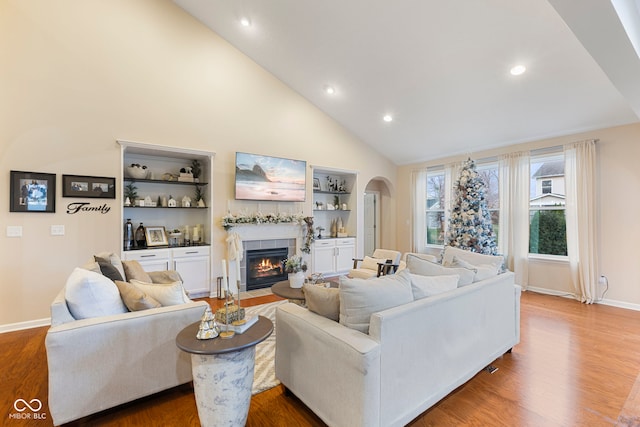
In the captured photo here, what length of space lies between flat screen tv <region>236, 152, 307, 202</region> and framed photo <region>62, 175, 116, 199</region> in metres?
1.82

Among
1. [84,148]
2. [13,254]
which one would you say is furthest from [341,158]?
[13,254]

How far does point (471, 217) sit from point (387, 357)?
432 cm

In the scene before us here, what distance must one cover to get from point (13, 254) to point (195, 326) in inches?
133

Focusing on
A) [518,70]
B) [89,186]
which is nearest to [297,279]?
[89,186]

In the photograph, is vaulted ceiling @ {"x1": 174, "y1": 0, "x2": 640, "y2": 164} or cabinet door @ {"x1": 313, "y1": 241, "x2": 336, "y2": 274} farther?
cabinet door @ {"x1": 313, "y1": 241, "x2": 336, "y2": 274}

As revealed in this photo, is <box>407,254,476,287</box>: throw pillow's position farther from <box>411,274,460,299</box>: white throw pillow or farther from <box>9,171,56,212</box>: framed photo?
<box>9,171,56,212</box>: framed photo

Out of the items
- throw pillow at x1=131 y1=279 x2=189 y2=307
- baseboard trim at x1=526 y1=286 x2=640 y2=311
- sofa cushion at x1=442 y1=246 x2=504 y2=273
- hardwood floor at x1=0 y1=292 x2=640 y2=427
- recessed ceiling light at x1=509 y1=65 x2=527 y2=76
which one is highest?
recessed ceiling light at x1=509 y1=65 x2=527 y2=76

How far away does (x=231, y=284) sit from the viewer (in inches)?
195

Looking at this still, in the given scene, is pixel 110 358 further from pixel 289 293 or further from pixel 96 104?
pixel 96 104

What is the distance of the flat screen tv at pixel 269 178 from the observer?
5160mm

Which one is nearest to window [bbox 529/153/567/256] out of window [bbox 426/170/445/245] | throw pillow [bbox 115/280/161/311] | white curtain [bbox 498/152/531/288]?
white curtain [bbox 498/152/531/288]

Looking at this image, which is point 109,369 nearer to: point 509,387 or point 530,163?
point 509,387

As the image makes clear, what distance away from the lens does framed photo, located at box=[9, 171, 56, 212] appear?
11.5 ft

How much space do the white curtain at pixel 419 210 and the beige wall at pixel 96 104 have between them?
3929 mm
